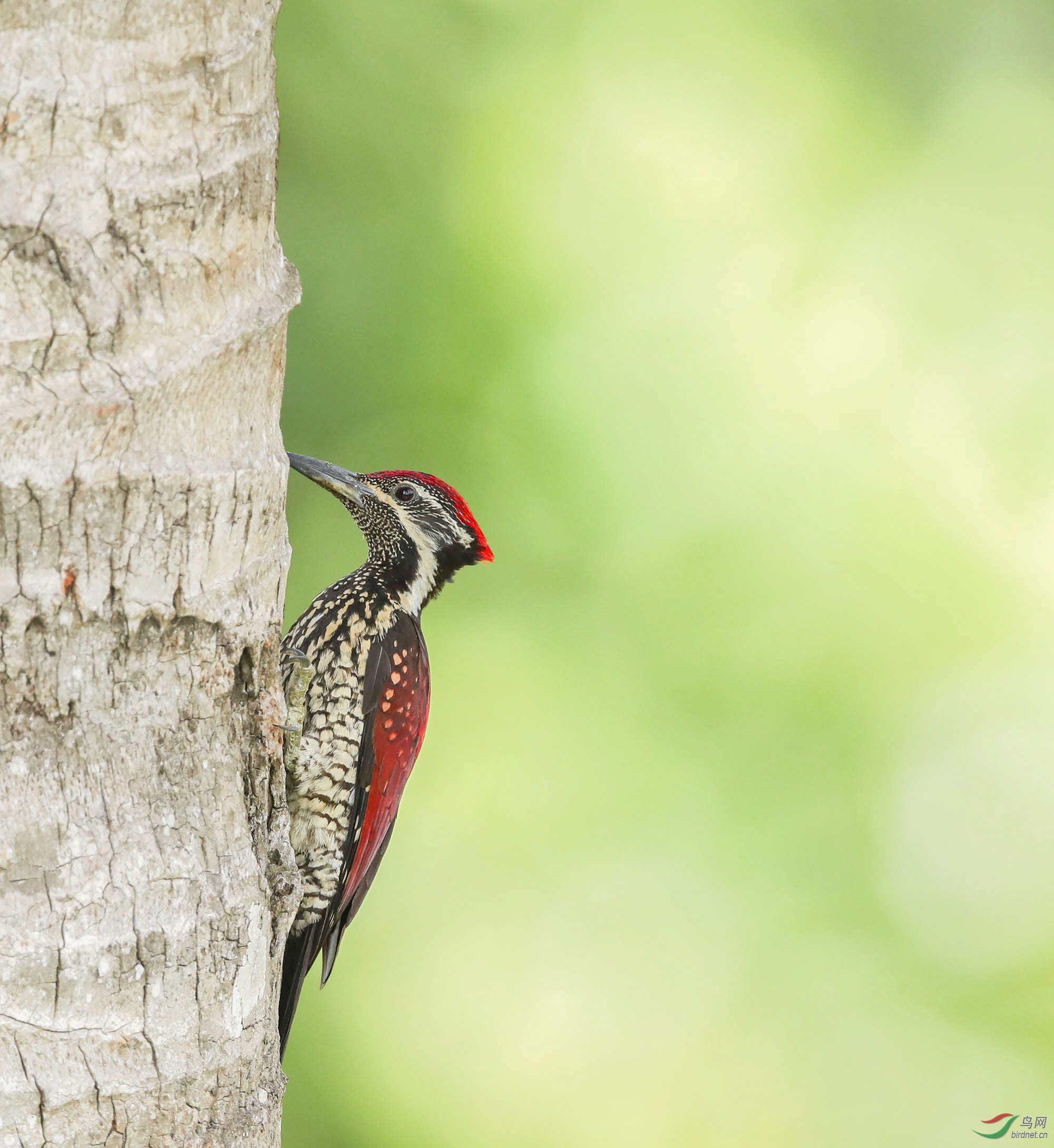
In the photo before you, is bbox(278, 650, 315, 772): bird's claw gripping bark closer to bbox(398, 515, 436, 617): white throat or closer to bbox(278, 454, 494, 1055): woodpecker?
bbox(278, 454, 494, 1055): woodpecker

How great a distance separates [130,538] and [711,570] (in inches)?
132

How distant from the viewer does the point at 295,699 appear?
90.6 inches

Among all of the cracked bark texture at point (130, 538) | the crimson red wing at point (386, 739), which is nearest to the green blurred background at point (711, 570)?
the crimson red wing at point (386, 739)

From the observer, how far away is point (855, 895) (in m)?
4.67

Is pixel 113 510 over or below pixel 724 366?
below

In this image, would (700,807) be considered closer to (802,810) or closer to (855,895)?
(802,810)

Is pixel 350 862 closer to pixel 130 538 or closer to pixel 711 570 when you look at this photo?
pixel 130 538

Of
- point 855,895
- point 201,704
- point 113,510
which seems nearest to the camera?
point 113,510

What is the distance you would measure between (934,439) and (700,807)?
165cm

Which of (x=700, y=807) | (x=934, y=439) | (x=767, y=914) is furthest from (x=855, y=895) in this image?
(x=934, y=439)

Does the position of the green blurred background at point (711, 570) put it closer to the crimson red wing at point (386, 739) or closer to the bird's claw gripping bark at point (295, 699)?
the crimson red wing at point (386, 739)

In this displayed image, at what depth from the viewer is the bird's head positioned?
8.64 feet

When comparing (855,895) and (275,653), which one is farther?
(855,895)

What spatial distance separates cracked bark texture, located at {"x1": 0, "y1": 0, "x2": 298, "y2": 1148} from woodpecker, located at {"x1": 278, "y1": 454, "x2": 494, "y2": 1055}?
0.81 meters
